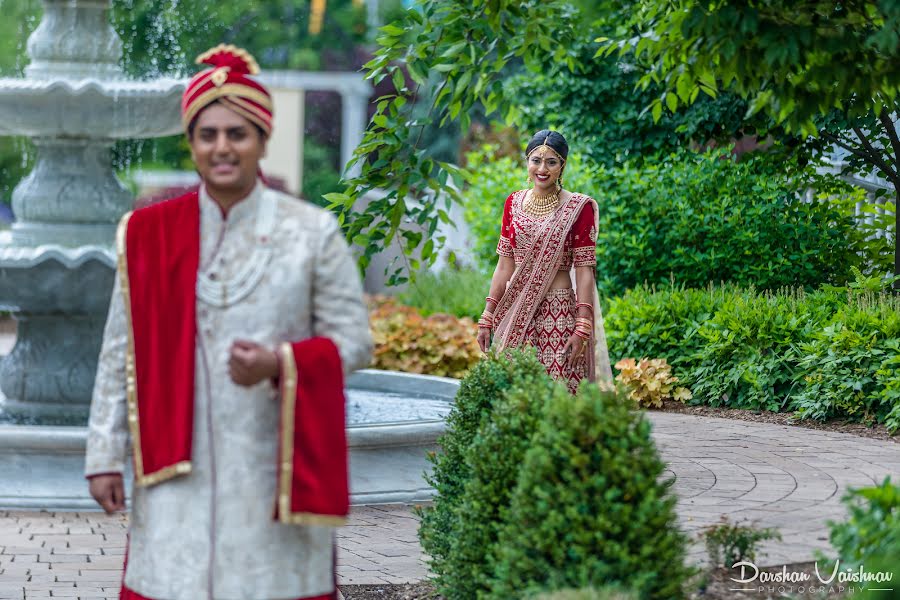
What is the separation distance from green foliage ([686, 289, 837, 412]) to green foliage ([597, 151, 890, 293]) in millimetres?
803

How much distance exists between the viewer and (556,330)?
6.93 m

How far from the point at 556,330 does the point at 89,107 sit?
3.43 meters

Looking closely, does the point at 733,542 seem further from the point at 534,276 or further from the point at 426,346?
the point at 426,346

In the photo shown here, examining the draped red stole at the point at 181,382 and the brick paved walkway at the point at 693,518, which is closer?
the draped red stole at the point at 181,382

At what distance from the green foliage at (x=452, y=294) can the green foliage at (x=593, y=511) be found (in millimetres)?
9654

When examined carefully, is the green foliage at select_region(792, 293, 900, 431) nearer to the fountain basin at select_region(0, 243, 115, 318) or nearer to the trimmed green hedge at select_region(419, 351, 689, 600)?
the fountain basin at select_region(0, 243, 115, 318)

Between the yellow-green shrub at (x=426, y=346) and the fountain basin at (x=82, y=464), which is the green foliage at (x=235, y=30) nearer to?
the yellow-green shrub at (x=426, y=346)

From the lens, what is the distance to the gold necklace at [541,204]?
22.6ft

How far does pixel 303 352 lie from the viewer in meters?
3.46

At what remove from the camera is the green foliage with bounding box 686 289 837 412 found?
392 inches

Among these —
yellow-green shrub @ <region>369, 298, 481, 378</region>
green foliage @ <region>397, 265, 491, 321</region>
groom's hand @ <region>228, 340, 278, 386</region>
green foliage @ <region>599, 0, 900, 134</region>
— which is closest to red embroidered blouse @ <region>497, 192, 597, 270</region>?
green foliage @ <region>599, 0, 900, 134</region>

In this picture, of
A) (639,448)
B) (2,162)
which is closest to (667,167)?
(639,448)

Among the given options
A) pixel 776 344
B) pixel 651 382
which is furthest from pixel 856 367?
pixel 651 382

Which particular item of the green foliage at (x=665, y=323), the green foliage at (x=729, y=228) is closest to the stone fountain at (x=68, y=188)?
the green foliage at (x=665, y=323)
